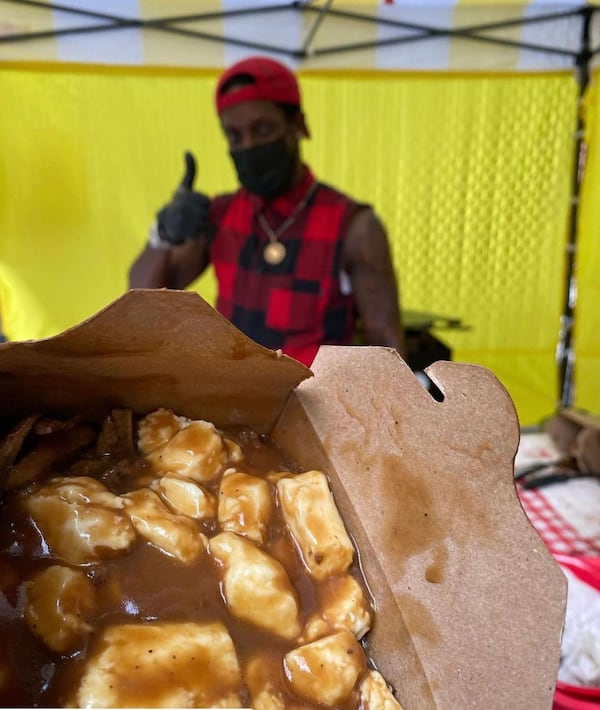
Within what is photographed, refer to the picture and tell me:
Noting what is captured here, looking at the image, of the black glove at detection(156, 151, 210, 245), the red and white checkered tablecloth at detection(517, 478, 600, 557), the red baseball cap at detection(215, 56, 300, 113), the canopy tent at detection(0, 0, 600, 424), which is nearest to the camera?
the red and white checkered tablecloth at detection(517, 478, 600, 557)

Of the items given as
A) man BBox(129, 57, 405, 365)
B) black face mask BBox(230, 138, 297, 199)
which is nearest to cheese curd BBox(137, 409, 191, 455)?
man BBox(129, 57, 405, 365)

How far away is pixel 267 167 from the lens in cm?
114

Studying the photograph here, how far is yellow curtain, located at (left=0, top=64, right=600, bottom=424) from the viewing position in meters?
1.81

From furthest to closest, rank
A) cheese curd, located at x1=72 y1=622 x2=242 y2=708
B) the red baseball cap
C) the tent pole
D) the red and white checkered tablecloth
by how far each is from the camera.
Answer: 1. the tent pole
2. the red baseball cap
3. the red and white checkered tablecloth
4. cheese curd, located at x1=72 y1=622 x2=242 y2=708

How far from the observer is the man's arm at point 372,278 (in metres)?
1.15

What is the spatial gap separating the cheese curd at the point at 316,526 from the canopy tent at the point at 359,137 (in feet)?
5.44

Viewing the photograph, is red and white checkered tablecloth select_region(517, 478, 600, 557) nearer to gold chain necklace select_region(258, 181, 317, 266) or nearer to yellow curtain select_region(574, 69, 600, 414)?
gold chain necklace select_region(258, 181, 317, 266)

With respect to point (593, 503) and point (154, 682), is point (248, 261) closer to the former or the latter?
point (593, 503)

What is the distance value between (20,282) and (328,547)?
181 centimetres

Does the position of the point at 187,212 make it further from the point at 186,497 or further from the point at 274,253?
the point at 186,497

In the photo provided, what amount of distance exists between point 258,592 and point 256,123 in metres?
0.98

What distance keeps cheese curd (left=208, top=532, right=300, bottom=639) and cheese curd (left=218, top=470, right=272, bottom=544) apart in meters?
0.02

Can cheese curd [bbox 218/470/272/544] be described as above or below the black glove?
below

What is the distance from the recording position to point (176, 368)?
14.1 inches
